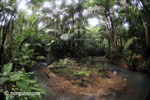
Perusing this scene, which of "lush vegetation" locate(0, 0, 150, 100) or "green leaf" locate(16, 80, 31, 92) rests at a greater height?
"lush vegetation" locate(0, 0, 150, 100)

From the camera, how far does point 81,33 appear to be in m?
2.63

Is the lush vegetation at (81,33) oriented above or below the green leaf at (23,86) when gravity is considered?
above

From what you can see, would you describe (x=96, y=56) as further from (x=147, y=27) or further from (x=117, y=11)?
(x=147, y=27)

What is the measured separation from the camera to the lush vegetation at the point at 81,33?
0.99 meters

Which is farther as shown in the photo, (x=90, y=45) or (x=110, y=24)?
(x=90, y=45)

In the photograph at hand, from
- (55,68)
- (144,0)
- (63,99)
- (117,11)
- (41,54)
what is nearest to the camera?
(144,0)

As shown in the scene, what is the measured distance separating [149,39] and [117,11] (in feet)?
2.74

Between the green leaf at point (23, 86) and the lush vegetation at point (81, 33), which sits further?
the lush vegetation at point (81, 33)

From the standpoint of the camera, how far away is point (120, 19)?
1.45 meters

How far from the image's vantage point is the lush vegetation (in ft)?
3.25

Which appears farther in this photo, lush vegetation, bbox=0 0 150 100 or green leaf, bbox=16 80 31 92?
lush vegetation, bbox=0 0 150 100

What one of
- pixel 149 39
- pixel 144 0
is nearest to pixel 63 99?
pixel 149 39

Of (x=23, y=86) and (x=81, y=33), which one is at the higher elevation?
(x=81, y=33)

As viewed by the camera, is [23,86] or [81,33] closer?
[23,86]
